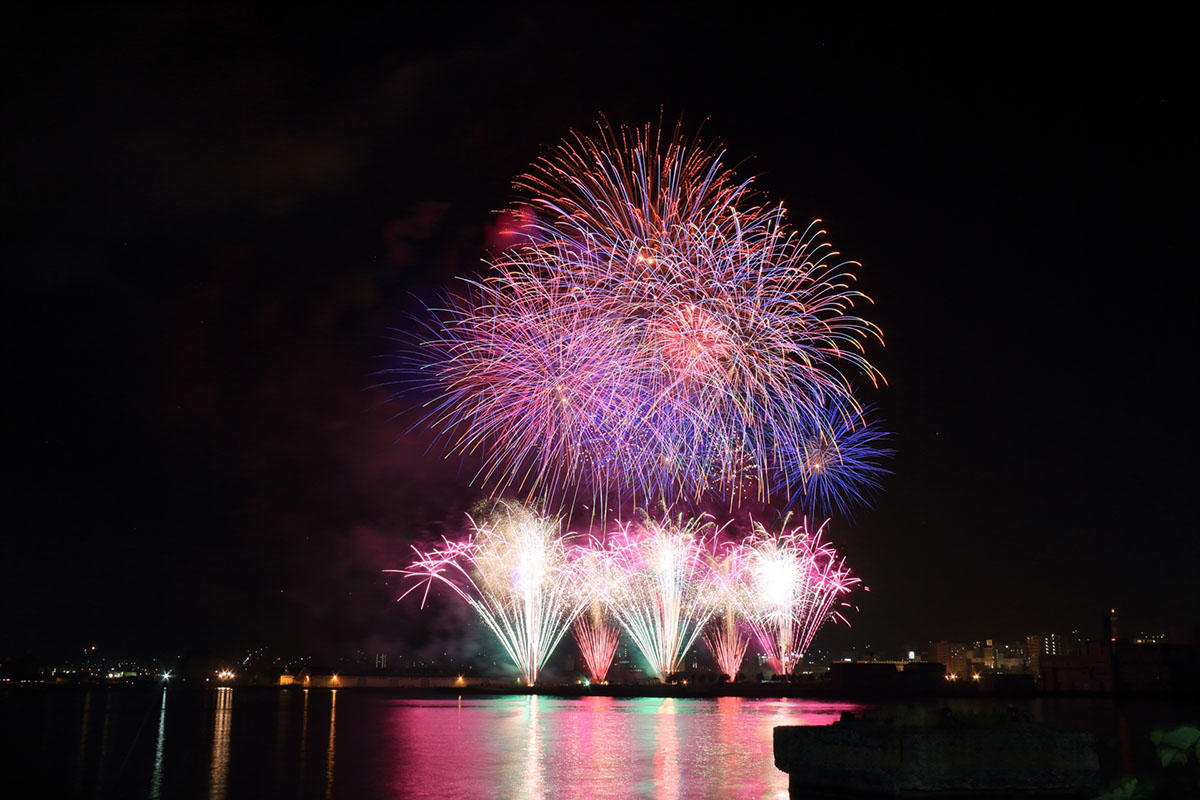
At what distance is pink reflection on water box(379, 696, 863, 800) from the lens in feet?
45.9

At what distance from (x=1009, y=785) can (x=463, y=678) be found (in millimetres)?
82357

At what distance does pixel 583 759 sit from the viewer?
1855 cm

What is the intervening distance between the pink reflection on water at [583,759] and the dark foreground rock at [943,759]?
2.54 ft

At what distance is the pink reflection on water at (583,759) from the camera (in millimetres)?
14000

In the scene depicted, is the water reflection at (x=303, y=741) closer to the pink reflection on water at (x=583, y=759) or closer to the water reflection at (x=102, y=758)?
the pink reflection on water at (x=583, y=759)

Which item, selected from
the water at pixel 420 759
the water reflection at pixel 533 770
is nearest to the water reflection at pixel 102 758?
the water at pixel 420 759

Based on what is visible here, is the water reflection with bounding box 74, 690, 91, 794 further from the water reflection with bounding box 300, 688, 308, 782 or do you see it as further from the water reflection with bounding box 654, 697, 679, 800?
the water reflection with bounding box 654, 697, 679, 800

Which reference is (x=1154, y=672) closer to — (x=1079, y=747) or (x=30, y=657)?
(x=1079, y=747)

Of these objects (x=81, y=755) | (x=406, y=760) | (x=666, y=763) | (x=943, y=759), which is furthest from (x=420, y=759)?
(x=943, y=759)

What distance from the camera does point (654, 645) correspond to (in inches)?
2098

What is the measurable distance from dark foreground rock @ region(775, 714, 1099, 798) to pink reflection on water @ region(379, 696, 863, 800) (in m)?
0.77

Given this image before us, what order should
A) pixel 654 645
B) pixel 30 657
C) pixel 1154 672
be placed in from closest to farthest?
pixel 654 645, pixel 1154 672, pixel 30 657

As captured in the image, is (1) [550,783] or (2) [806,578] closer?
(1) [550,783]

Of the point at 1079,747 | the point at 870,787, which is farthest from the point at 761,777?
the point at 1079,747
